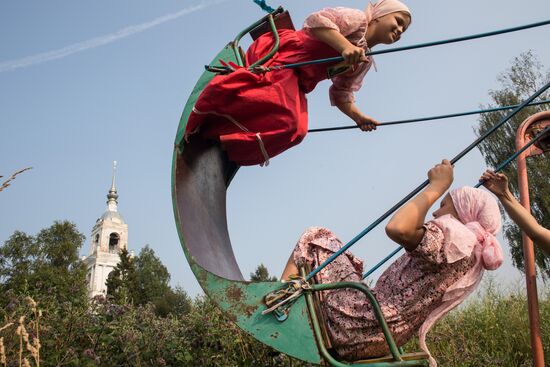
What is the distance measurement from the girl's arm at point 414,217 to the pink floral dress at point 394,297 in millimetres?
66

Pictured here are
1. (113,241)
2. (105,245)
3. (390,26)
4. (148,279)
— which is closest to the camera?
(390,26)

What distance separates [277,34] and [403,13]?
0.68 meters

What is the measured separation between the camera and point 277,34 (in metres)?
2.52

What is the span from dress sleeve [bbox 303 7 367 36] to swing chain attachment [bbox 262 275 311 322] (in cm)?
124

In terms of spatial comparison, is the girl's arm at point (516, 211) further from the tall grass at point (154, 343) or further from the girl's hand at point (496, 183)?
the tall grass at point (154, 343)

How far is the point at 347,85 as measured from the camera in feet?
9.80

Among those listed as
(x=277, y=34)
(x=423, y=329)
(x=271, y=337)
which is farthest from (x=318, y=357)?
(x=277, y=34)

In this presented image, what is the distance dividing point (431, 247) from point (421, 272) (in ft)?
0.51

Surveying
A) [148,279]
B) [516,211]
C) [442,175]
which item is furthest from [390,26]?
[148,279]

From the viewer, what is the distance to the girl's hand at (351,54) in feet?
7.55

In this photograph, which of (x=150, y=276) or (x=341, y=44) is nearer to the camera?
(x=341, y=44)

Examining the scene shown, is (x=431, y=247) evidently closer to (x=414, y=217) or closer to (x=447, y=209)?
(x=414, y=217)

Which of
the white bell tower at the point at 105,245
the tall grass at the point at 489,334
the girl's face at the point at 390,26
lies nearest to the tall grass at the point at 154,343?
the tall grass at the point at 489,334

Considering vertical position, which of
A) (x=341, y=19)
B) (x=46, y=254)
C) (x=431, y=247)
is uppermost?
(x=46, y=254)
